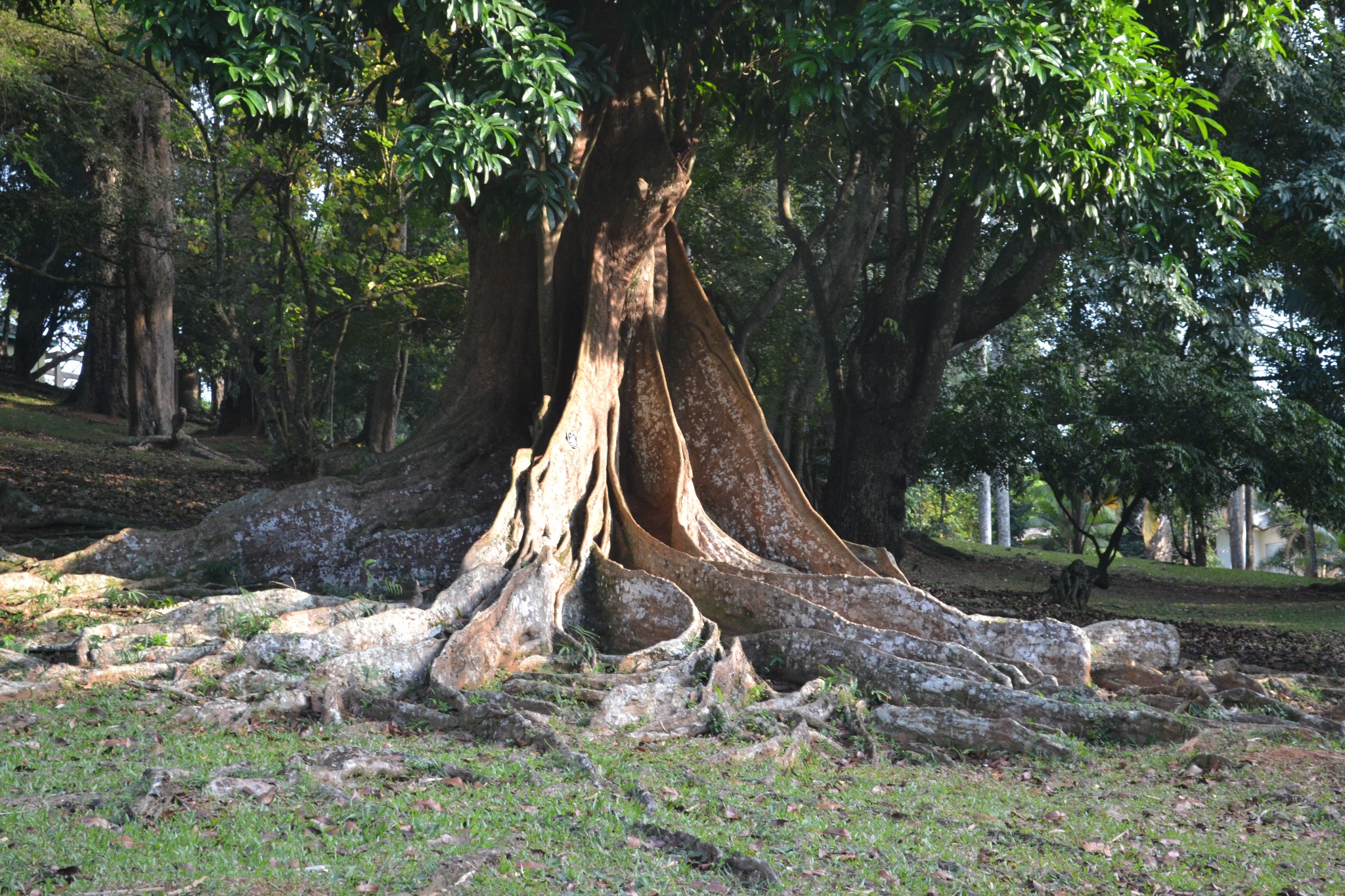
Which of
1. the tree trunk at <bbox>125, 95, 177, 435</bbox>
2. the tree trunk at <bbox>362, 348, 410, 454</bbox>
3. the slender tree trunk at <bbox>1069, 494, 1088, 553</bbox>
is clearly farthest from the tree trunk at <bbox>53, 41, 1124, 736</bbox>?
the tree trunk at <bbox>362, 348, 410, 454</bbox>

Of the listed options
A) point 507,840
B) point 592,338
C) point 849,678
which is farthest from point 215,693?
point 592,338

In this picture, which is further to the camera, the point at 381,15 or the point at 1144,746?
the point at 381,15

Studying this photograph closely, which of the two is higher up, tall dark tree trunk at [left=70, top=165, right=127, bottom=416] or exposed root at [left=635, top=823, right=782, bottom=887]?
tall dark tree trunk at [left=70, top=165, right=127, bottom=416]

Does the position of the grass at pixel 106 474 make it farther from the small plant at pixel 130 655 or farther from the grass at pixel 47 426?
the small plant at pixel 130 655

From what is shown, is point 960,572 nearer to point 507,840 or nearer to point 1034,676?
point 1034,676

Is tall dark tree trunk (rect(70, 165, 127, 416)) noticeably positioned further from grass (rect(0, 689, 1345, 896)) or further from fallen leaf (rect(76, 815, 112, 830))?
fallen leaf (rect(76, 815, 112, 830))

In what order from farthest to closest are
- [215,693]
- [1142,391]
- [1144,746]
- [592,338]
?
1. [1142,391]
2. [592,338]
3. [1144,746]
4. [215,693]

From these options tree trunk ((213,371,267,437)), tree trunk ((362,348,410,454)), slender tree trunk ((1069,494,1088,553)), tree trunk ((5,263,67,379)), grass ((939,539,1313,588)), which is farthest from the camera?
tree trunk ((5,263,67,379))

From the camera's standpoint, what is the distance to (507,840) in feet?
13.2

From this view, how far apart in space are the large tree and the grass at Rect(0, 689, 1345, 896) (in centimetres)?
135

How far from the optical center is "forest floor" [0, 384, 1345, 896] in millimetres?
3619

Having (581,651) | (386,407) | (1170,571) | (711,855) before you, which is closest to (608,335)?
(581,651)

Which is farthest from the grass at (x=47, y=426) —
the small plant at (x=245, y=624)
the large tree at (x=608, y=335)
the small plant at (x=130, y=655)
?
the small plant at (x=130, y=655)

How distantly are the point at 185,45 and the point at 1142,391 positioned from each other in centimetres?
1260
